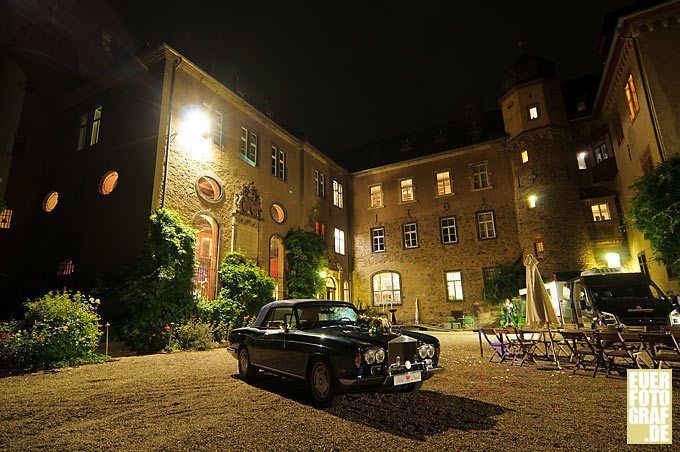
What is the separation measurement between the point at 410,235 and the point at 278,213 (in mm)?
8617

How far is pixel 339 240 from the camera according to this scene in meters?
22.8

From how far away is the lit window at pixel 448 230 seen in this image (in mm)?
20859

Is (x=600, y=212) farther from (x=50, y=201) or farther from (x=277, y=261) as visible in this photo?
(x=50, y=201)

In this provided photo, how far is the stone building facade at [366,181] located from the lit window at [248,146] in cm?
7

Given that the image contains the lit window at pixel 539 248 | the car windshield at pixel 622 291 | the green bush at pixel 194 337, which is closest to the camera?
the car windshield at pixel 622 291

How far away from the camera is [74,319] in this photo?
8.21 metres

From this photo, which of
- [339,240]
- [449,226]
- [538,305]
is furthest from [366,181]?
[538,305]

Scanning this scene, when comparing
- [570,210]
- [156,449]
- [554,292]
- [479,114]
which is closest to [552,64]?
[479,114]

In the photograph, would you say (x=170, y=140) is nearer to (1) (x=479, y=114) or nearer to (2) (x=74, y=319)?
(2) (x=74, y=319)

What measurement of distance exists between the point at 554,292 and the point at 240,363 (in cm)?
1353

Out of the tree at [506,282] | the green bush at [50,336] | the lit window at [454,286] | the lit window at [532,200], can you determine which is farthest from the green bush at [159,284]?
the lit window at [532,200]

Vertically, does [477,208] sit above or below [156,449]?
above

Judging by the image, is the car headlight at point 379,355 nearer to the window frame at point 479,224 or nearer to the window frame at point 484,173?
the window frame at point 479,224

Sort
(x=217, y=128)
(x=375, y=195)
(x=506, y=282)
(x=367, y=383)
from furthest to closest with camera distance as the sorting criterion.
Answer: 1. (x=375, y=195)
2. (x=506, y=282)
3. (x=217, y=128)
4. (x=367, y=383)
